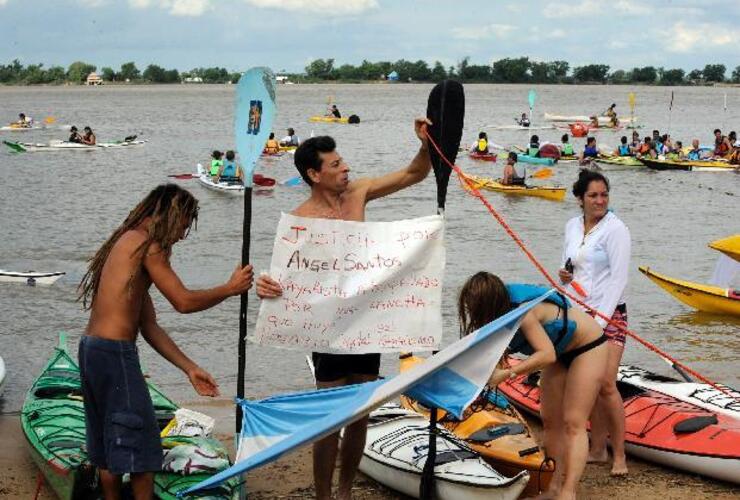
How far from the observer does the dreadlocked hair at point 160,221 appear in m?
4.79

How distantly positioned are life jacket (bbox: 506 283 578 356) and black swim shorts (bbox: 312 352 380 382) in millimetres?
757

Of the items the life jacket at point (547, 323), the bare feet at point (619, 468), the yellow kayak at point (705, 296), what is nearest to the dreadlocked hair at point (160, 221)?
the life jacket at point (547, 323)

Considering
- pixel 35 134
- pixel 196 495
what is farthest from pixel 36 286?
pixel 35 134

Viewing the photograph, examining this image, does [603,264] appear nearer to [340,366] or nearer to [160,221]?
[340,366]

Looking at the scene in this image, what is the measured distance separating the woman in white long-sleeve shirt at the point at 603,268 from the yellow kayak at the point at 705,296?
19.9 ft

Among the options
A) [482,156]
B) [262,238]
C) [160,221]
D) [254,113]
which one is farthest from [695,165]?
[160,221]

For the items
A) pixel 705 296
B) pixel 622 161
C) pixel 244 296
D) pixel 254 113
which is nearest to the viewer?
pixel 244 296

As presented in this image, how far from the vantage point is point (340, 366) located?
5398 millimetres

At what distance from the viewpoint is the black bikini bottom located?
5469 millimetres

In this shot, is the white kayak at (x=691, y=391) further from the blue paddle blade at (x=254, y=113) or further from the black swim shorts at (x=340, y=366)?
the blue paddle blade at (x=254, y=113)

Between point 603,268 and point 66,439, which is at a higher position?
point 603,268

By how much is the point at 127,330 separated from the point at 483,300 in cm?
174

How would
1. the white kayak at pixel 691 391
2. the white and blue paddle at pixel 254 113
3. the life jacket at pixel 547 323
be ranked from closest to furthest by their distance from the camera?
the life jacket at pixel 547 323, the white and blue paddle at pixel 254 113, the white kayak at pixel 691 391

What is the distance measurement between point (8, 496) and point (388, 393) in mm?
2956
